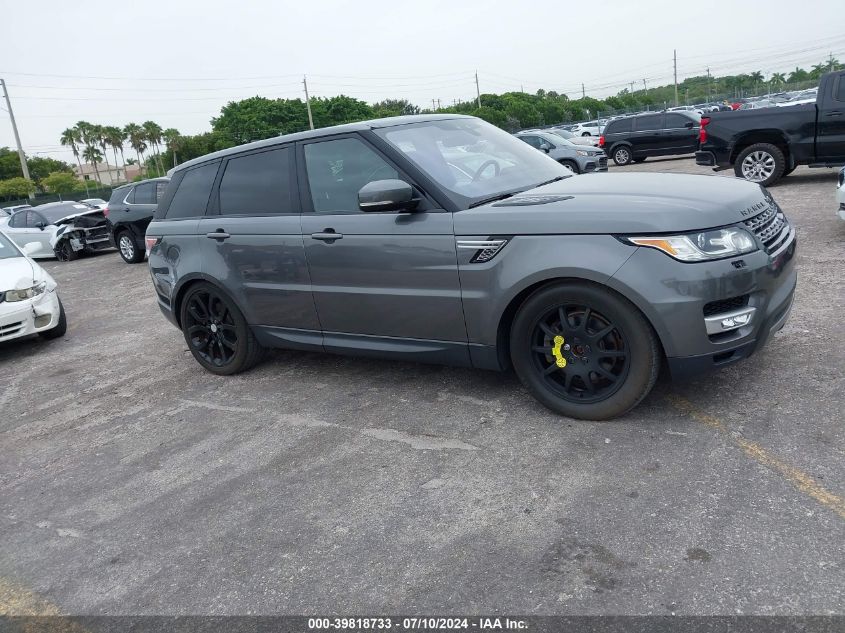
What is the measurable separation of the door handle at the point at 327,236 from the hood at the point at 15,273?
15.2 ft

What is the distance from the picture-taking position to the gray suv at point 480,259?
3568 mm

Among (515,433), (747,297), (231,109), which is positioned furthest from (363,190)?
(231,109)

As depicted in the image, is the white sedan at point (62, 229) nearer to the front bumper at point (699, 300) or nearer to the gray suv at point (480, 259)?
the gray suv at point (480, 259)

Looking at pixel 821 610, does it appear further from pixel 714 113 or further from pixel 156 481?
pixel 714 113

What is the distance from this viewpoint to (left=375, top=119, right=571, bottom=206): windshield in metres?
4.36

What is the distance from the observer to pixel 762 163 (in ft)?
40.5

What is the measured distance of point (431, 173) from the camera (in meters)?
4.32

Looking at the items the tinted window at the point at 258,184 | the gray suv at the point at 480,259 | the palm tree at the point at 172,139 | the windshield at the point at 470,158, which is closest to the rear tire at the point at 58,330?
the gray suv at the point at 480,259

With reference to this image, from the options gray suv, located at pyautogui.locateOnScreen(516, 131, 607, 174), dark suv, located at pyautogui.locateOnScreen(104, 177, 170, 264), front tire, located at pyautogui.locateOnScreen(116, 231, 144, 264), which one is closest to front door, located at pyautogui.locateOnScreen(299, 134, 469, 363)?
dark suv, located at pyautogui.locateOnScreen(104, 177, 170, 264)

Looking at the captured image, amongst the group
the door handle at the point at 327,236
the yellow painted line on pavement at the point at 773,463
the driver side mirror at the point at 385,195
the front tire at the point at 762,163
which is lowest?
the yellow painted line on pavement at the point at 773,463

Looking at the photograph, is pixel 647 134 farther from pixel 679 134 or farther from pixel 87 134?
pixel 87 134

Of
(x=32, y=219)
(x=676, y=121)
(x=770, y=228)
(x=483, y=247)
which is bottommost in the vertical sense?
(x=770, y=228)

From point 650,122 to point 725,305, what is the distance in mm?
20634

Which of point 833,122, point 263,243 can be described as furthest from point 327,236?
point 833,122
